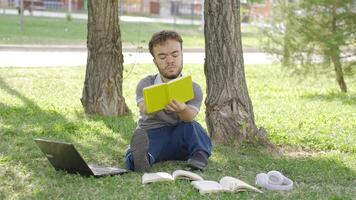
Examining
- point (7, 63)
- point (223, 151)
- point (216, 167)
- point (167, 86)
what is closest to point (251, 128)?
point (223, 151)

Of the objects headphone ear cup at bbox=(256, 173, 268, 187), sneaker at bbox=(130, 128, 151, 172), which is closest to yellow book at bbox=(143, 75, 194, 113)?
sneaker at bbox=(130, 128, 151, 172)

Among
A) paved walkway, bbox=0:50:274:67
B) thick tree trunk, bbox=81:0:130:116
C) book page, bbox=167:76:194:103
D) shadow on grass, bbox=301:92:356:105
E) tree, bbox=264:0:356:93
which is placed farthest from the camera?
paved walkway, bbox=0:50:274:67

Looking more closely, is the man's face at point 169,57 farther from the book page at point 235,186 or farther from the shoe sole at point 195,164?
the book page at point 235,186

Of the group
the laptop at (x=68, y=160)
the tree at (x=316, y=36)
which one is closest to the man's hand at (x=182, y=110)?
the laptop at (x=68, y=160)

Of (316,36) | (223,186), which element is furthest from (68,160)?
(316,36)

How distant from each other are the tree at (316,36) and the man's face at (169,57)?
6136 mm

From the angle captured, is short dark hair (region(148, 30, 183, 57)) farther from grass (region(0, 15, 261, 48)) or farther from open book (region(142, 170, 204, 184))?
grass (region(0, 15, 261, 48))

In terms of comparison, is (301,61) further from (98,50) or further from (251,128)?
(251,128)

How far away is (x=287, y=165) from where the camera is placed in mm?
5418

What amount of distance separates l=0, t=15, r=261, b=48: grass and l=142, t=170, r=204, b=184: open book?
36.0 ft

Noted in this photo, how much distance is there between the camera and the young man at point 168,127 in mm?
4961

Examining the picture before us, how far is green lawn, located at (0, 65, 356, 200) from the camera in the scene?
4465 millimetres

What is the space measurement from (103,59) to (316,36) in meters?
4.74

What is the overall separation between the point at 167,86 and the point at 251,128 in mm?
1473
